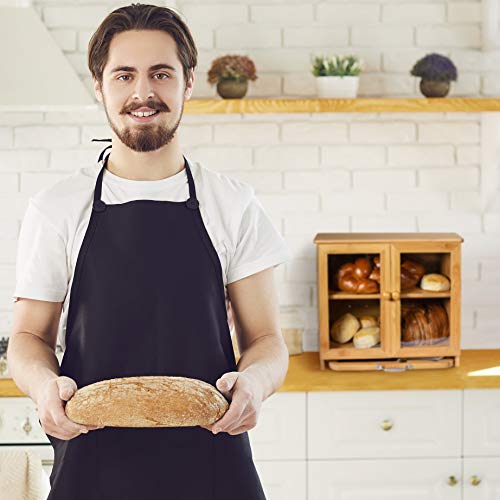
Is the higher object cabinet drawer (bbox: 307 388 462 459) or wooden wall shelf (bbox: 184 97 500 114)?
wooden wall shelf (bbox: 184 97 500 114)

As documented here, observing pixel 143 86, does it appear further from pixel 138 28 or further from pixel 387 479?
pixel 387 479

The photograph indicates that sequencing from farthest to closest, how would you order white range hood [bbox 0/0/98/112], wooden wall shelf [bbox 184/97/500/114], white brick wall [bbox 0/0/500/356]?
white brick wall [bbox 0/0/500/356], wooden wall shelf [bbox 184/97/500/114], white range hood [bbox 0/0/98/112]

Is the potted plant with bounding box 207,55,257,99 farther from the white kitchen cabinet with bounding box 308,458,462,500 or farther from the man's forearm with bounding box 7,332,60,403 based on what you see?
the man's forearm with bounding box 7,332,60,403

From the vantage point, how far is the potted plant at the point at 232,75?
3291mm

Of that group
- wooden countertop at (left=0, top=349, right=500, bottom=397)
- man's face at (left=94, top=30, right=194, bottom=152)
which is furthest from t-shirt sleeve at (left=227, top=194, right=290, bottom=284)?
wooden countertop at (left=0, top=349, right=500, bottom=397)

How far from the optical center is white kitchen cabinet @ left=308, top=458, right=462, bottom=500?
3105 millimetres

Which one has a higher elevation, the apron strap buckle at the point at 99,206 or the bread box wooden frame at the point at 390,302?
the apron strap buckle at the point at 99,206

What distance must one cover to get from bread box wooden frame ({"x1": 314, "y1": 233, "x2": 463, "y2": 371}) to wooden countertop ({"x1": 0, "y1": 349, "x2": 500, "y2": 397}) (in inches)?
1.7

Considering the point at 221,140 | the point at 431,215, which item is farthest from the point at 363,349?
the point at 221,140

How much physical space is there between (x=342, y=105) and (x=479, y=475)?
130 cm

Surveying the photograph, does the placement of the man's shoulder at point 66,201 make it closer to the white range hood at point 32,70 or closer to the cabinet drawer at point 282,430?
the white range hood at point 32,70

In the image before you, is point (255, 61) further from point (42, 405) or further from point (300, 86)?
point (42, 405)

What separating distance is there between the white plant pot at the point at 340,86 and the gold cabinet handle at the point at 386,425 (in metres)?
1.11

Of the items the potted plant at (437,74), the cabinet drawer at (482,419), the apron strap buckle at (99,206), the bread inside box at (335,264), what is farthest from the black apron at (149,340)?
the potted plant at (437,74)
